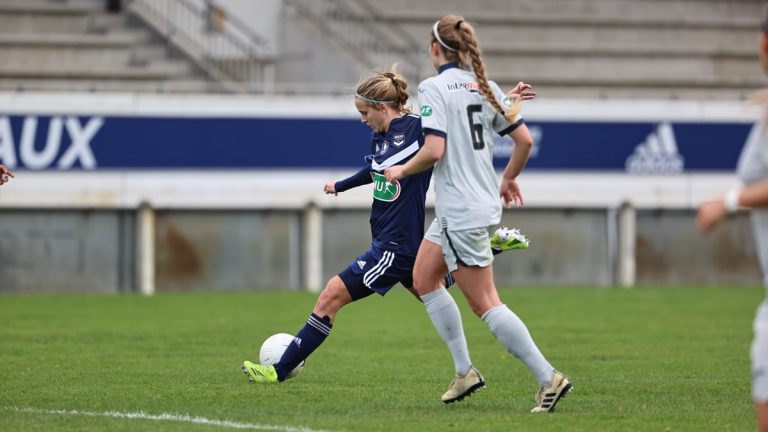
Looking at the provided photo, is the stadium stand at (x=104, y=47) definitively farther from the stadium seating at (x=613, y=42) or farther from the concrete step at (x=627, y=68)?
the concrete step at (x=627, y=68)

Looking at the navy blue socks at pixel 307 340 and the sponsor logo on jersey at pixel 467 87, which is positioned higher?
the sponsor logo on jersey at pixel 467 87

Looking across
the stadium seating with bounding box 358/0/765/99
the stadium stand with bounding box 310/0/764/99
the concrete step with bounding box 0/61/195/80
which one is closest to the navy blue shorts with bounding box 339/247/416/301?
the concrete step with bounding box 0/61/195/80

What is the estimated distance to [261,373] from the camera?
28.8 ft

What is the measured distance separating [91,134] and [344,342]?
25.9 ft

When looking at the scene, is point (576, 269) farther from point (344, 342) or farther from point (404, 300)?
point (344, 342)

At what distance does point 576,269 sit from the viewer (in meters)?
20.7

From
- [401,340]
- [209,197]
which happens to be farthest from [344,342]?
[209,197]

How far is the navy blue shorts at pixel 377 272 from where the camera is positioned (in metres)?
8.14

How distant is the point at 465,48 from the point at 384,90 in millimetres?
1122

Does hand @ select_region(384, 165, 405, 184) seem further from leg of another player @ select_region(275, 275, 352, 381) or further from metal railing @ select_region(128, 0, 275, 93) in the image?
metal railing @ select_region(128, 0, 275, 93)

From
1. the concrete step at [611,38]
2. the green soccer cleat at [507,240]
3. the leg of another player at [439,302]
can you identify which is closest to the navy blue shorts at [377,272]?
the leg of another player at [439,302]

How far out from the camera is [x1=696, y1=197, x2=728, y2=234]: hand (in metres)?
5.17

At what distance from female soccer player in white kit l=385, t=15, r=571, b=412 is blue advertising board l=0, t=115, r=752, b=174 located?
12289 mm

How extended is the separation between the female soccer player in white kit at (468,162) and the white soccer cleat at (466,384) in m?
0.49
